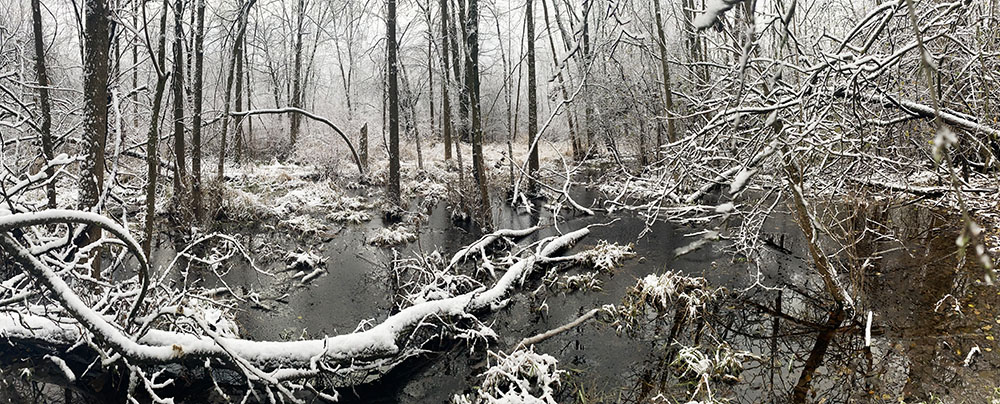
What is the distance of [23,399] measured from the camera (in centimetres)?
484

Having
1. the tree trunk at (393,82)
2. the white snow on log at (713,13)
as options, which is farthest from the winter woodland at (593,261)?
the tree trunk at (393,82)

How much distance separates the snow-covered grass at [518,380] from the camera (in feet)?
15.2

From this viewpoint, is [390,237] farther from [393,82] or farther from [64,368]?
[64,368]

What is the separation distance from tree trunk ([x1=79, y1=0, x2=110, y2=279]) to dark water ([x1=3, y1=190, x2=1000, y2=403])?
2.53m

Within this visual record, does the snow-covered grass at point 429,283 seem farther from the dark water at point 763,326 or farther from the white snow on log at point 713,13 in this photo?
the white snow on log at point 713,13

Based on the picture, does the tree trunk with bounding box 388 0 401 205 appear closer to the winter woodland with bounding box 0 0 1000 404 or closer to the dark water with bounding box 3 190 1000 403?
the winter woodland with bounding box 0 0 1000 404

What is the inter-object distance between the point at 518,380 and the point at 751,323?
294cm

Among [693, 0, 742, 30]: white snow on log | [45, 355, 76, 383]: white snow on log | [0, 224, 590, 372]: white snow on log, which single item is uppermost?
[693, 0, 742, 30]: white snow on log

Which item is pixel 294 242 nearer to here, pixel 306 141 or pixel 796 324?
pixel 796 324

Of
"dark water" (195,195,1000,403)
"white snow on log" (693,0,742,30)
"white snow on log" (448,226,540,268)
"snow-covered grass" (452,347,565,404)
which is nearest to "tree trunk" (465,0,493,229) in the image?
"white snow on log" (448,226,540,268)

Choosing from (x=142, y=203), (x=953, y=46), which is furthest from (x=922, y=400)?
(x=142, y=203)

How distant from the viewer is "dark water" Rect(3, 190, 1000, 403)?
4.81m

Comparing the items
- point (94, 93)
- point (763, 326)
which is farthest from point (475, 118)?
point (94, 93)

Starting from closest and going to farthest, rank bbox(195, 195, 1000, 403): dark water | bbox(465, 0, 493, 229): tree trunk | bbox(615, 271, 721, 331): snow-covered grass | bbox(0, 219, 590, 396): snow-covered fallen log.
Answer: bbox(0, 219, 590, 396): snow-covered fallen log, bbox(195, 195, 1000, 403): dark water, bbox(615, 271, 721, 331): snow-covered grass, bbox(465, 0, 493, 229): tree trunk
